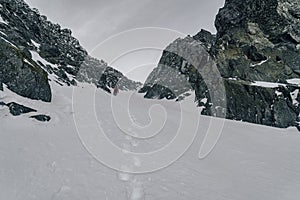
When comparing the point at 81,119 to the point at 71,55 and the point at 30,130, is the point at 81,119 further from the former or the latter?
the point at 71,55

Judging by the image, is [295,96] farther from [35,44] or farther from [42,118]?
→ [35,44]

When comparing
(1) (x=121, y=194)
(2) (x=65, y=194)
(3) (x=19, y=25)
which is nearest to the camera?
(2) (x=65, y=194)

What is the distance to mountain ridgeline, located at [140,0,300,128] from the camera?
30.8 meters

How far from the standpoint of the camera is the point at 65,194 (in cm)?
713

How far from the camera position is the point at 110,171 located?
912 centimetres

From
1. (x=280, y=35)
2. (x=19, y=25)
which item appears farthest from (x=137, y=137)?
(x=19, y=25)

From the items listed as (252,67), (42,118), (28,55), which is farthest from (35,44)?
(42,118)

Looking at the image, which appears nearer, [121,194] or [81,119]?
[121,194]

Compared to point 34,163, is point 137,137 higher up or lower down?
higher up

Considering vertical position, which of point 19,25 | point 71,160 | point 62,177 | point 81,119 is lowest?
point 62,177

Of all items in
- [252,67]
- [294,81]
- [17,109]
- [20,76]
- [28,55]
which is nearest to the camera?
[17,109]

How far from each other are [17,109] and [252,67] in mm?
34384

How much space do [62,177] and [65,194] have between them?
1.03 meters

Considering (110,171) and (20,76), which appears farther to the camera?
(20,76)
